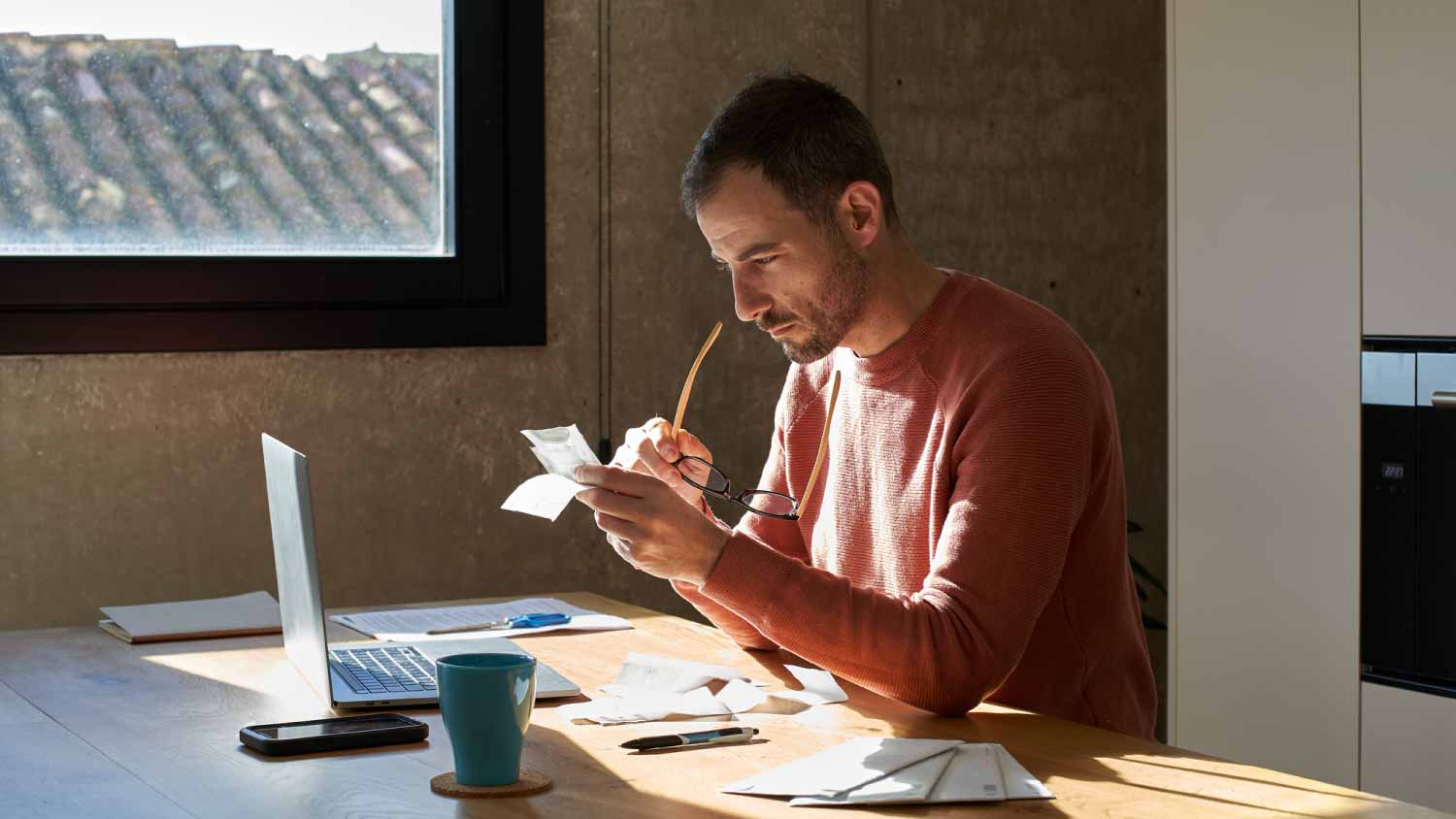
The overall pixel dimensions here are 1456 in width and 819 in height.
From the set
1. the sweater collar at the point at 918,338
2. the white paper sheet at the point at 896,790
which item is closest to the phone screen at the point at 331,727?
the white paper sheet at the point at 896,790

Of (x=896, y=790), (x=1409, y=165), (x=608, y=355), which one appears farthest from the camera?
(x=608, y=355)

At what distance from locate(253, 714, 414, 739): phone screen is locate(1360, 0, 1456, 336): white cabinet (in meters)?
2.02

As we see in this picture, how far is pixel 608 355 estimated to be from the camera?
11.6ft

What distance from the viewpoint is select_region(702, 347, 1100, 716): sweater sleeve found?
5.67 feet

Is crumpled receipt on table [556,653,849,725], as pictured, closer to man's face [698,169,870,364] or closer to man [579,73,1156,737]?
man [579,73,1156,737]

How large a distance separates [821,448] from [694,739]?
60 centimetres

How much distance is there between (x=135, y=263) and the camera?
122 inches

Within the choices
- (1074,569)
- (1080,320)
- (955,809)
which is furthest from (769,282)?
(1080,320)

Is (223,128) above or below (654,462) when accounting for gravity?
above

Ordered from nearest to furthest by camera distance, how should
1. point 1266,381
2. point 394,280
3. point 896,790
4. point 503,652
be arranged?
point 896,790 → point 503,652 → point 1266,381 → point 394,280

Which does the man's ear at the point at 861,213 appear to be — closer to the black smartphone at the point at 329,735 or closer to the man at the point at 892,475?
the man at the point at 892,475

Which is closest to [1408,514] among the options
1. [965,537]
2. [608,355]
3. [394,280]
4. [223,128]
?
[965,537]

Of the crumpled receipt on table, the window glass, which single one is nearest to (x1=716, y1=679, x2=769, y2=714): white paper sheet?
the crumpled receipt on table

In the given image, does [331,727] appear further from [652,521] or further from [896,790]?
[896,790]
